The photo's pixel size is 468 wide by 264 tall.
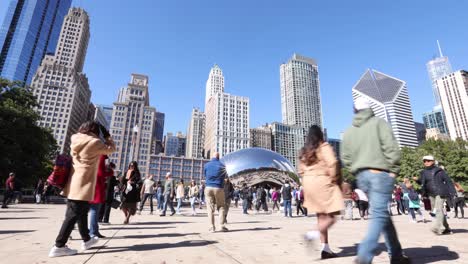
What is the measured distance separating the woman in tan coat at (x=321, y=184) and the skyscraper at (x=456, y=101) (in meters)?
186

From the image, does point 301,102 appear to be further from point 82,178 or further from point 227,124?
point 82,178

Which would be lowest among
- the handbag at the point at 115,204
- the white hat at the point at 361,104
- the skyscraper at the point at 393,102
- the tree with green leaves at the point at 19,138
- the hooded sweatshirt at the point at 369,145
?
the handbag at the point at 115,204

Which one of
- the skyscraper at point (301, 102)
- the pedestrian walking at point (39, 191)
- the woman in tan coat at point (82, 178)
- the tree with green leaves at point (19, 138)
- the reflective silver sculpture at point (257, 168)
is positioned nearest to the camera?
the woman in tan coat at point (82, 178)

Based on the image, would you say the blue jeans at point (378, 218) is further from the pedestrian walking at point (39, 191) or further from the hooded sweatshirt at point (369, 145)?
the pedestrian walking at point (39, 191)

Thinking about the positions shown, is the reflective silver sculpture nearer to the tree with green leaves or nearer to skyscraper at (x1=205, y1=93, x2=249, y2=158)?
the tree with green leaves

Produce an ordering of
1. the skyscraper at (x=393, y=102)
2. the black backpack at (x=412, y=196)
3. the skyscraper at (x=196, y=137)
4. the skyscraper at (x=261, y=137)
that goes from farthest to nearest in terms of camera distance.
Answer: the skyscraper at (x=196, y=137) → the skyscraper at (x=393, y=102) → the skyscraper at (x=261, y=137) → the black backpack at (x=412, y=196)

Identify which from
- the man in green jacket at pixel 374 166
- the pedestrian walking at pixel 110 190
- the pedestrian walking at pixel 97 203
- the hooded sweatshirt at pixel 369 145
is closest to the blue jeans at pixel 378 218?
the man in green jacket at pixel 374 166

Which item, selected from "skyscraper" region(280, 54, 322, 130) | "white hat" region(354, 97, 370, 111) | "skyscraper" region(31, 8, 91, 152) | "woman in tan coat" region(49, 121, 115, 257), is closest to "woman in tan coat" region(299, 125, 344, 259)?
"white hat" region(354, 97, 370, 111)

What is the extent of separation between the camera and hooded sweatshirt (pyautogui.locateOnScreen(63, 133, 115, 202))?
3.75 m

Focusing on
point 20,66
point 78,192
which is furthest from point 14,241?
point 20,66

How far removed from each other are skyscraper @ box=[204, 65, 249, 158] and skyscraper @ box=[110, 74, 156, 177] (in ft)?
114

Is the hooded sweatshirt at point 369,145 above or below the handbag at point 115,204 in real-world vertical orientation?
above

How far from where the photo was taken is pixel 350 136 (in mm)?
3324

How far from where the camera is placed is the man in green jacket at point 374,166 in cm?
A: 270
